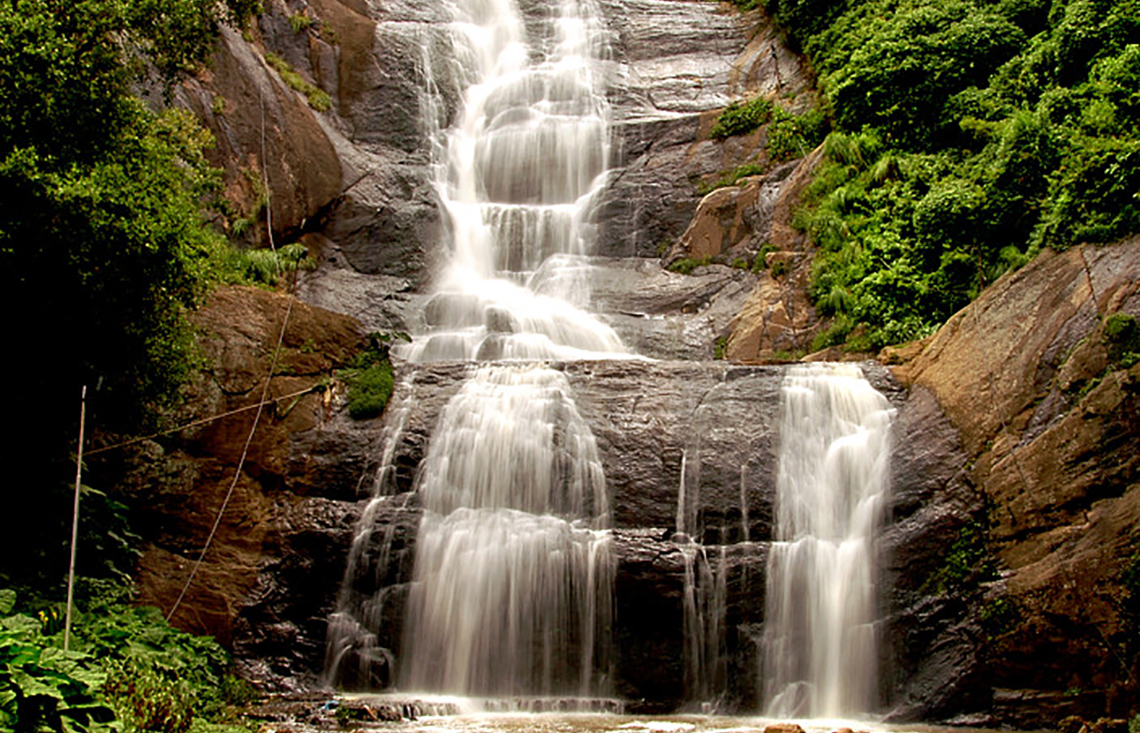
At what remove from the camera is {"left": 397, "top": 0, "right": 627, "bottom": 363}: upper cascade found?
66.3 ft

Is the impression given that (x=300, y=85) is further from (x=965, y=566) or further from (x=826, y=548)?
(x=965, y=566)

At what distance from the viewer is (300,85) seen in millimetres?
25219

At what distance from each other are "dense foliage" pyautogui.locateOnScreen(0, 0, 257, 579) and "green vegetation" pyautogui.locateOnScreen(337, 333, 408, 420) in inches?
121

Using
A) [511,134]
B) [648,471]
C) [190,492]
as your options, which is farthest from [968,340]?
[511,134]

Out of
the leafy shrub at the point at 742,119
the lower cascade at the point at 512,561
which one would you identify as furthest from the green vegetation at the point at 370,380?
the leafy shrub at the point at 742,119

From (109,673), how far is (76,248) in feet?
15.5

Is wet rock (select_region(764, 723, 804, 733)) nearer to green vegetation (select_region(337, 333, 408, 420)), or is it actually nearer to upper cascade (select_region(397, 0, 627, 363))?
green vegetation (select_region(337, 333, 408, 420))

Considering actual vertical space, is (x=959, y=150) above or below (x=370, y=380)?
above

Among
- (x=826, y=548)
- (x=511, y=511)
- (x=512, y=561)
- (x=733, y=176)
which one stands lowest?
(x=512, y=561)

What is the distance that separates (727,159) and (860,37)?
14.3 ft

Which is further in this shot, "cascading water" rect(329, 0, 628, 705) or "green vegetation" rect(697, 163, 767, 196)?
"green vegetation" rect(697, 163, 767, 196)

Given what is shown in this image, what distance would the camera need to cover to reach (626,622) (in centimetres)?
1225

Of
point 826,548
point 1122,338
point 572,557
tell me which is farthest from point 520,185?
point 1122,338

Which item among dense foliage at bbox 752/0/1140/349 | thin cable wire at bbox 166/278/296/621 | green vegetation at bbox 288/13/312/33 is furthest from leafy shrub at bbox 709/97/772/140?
thin cable wire at bbox 166/278/296/621
